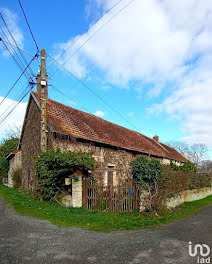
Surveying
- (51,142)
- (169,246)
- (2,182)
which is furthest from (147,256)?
(2,182)

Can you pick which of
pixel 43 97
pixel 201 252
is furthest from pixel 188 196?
pixel 43 97

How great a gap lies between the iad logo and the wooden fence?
13.9 ft

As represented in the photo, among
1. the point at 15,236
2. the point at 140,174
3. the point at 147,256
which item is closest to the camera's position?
the point at 147,256

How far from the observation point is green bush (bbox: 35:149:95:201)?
8.96 m

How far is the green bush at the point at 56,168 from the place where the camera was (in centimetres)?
896

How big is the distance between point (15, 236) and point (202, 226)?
584 cm

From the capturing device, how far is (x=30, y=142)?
1477 centimetres

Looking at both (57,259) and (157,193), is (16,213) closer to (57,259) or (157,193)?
(57,259)

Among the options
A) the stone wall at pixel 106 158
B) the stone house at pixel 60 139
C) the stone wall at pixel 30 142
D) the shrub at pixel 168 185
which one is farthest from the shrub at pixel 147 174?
the stone wall at pixel 30 142

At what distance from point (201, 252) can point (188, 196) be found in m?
8.98

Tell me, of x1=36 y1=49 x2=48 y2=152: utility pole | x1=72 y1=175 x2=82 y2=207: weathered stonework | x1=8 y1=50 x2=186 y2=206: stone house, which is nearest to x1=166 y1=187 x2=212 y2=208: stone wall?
x1=8 y1=50 x2=186 y2=206: stone house

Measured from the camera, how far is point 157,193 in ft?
27.8

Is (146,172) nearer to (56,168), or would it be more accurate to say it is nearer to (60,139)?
(56,168)

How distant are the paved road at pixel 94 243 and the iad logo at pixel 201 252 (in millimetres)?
105
